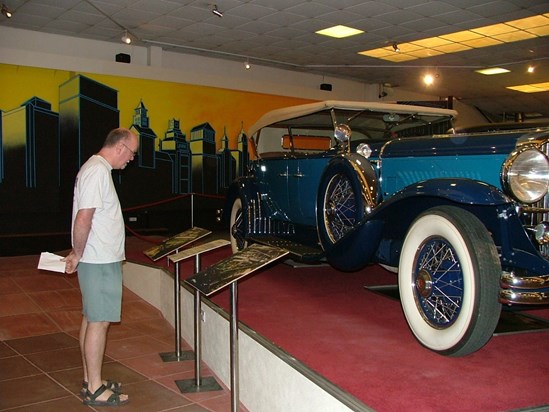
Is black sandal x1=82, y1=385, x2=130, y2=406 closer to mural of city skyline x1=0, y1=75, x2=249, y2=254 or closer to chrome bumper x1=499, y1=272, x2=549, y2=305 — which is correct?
chrome bumper x1=499, y1=272, x2=549, y2=305

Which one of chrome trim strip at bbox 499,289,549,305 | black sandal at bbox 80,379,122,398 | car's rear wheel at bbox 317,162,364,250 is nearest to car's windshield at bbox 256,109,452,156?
car's rear wheel at bbox 317,162,364,250

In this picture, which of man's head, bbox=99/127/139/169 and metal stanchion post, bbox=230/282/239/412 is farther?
man's head, bbox=99/127/139/169

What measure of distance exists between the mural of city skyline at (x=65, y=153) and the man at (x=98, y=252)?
224 inches

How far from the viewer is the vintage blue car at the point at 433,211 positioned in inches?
93.7

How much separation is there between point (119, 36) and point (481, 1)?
546 centimetres

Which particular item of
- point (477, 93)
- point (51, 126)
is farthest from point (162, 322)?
point (477, 93)

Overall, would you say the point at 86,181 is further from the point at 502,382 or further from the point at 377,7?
the point at 377,7

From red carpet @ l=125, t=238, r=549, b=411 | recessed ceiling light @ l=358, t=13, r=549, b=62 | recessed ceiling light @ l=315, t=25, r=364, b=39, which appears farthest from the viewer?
recessed ceiling light @ l=315, t=25, r=364, b=39

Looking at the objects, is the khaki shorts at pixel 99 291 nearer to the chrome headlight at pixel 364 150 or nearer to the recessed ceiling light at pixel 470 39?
the chrome headlight at pixel 364 150

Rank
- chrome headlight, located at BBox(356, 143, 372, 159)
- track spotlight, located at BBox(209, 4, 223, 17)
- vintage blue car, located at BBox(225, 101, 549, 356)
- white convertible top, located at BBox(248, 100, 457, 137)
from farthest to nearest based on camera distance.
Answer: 1. track spotlight, located at BBox(209, 4, 223, 17)
2. white convertible top, located at BBox(248, 100, 457, 137)
3. chrome headlight, located at BBox(356, 143, 372, 159)
4. vintage blue car, located at BBox(225, 101, 549, 356)

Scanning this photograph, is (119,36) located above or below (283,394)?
above

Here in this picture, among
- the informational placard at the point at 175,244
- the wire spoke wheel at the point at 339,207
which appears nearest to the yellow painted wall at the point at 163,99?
the informational placard at the point at 175,244

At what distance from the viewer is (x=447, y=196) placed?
2459 mm

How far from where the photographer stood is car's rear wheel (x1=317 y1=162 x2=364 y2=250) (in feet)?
11.7
